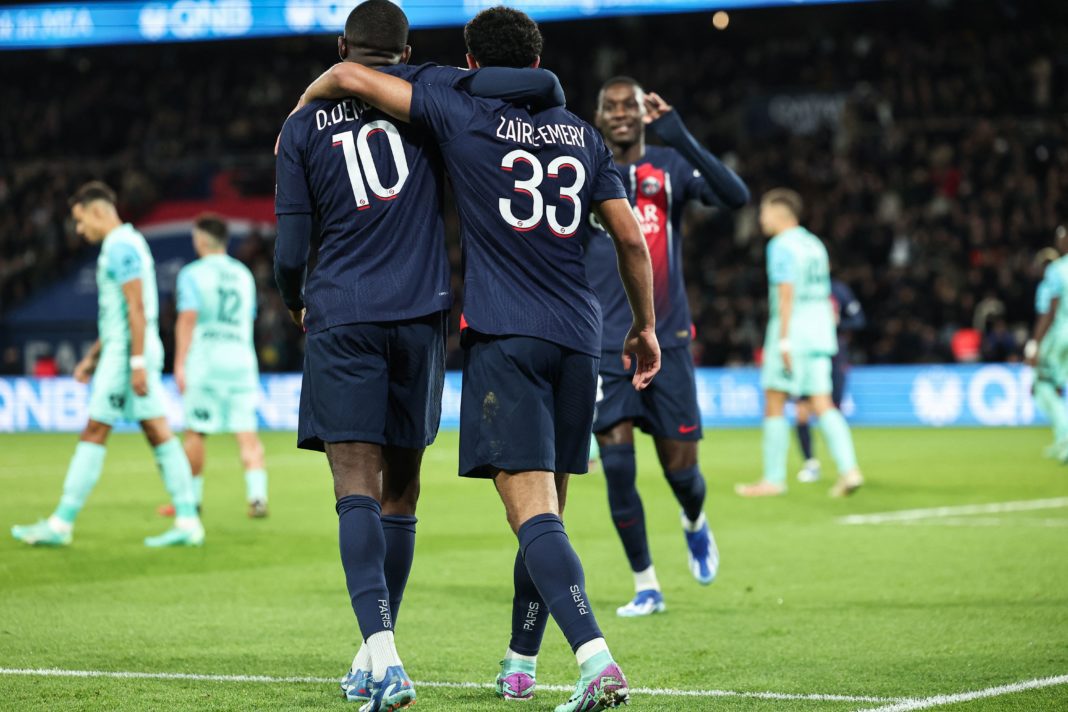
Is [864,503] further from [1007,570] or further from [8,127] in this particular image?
[8,127]

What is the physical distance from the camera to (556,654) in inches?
238

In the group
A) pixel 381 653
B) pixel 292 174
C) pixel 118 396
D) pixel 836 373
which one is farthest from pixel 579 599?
pixel 836 373

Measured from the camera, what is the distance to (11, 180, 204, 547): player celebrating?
9.37 meters

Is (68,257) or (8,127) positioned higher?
(8,127)

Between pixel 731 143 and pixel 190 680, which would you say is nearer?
pixel 190 680

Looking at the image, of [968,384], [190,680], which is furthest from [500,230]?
[968,384]

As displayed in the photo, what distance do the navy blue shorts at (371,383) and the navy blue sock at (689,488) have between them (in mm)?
2655

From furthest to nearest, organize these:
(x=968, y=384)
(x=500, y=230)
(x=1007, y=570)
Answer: (x=968, y=384) → (x=1007, y=570) → (x=500, y=230)

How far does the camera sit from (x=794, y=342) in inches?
515

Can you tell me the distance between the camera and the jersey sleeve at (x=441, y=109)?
4.66 m

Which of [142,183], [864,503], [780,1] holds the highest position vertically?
[780,1]

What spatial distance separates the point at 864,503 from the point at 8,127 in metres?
26.0

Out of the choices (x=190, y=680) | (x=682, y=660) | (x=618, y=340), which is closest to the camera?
(x=190, y=680)

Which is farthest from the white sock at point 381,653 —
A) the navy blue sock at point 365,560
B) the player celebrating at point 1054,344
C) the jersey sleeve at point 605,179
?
the player celebrating at point 1054,344
